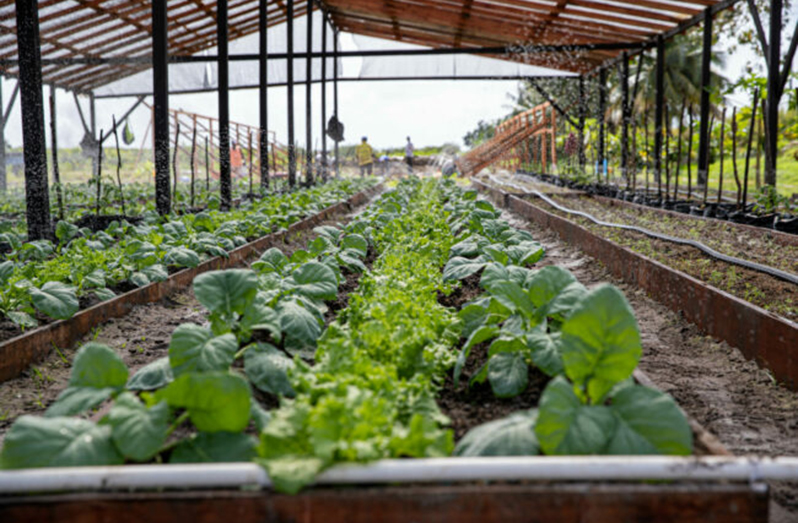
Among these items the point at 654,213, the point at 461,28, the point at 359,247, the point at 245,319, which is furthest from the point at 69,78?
the point at 245,319

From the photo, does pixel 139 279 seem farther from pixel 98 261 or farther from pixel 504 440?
pixel 504 440

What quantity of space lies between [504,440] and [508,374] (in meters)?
0.57

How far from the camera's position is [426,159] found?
126 feet

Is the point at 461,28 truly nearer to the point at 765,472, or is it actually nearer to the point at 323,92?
the point at 323,92

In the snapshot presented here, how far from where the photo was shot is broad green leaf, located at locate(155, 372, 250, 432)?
1.59m

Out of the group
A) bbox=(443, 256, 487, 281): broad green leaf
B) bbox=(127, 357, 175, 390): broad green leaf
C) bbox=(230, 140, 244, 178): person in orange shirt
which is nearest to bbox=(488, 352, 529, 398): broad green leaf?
bbox=(127, 357, 175, 390): broad green leaf

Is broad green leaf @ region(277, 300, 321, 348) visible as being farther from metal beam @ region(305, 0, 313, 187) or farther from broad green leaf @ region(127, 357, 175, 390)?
metal beam @ region(305, 0, 313, 187)

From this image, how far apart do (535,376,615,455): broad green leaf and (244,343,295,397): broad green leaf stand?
829 millimetres

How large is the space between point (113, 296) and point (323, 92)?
50.0 feet

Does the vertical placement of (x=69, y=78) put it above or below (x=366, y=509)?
above

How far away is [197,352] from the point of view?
6.64 ft

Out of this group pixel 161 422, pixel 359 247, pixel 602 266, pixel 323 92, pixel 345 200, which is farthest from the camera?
pixel 323 92

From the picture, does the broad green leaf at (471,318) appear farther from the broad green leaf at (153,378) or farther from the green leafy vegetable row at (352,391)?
the broad green leaf at (153,378)

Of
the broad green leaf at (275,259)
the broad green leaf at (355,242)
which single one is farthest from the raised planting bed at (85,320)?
the broad green leaf at (355,242)
